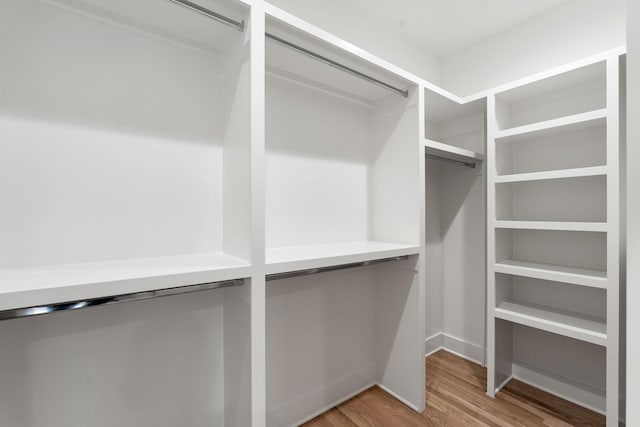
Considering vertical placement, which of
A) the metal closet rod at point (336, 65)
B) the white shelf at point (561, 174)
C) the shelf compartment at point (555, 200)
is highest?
the metal closet rod at point (336, 65)

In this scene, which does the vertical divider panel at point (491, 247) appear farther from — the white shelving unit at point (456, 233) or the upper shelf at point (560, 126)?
the white shelving unit at point (456, 233)

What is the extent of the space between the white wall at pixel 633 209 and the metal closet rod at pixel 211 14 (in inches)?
44.1

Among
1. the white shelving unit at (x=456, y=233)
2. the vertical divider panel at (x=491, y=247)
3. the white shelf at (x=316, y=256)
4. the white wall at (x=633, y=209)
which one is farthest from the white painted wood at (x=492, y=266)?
the white wall at (x=633, y=209)

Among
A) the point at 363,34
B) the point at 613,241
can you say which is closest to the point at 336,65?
the point at 363,34

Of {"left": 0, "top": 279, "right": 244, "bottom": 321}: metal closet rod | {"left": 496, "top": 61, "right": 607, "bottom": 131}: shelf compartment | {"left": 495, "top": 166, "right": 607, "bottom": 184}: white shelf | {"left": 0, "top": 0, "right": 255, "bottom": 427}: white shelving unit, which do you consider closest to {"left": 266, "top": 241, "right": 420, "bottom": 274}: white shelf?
{"left": 0, "top": 0, "right": 255, "bottom": 427}: white shelving unit

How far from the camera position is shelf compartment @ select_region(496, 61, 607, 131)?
5.43 feet

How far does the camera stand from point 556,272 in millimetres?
1652

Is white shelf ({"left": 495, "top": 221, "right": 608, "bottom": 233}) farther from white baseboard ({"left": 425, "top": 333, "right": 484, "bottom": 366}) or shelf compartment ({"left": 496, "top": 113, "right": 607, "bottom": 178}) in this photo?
white baseboard ({"left": 425, "top": 333, "right": 484, "bottom": 366})

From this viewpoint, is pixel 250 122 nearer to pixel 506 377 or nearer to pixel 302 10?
pixel 302 10

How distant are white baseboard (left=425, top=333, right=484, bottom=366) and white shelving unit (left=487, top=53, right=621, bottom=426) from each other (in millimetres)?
245

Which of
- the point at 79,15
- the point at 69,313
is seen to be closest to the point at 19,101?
the point at 79,15

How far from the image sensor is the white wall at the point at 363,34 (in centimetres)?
169

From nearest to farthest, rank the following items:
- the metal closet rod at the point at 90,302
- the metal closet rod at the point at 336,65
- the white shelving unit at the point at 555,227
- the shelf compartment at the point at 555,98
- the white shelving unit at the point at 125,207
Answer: the metal closet rod at the point at 90,302
the white shelving unit at the point at 125,207
the metal closet rod at the point at 336,65
the white shelving unit at the point at 555,227
the shelf compartment at the point at 555,98

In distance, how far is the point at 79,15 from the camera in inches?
40.7
